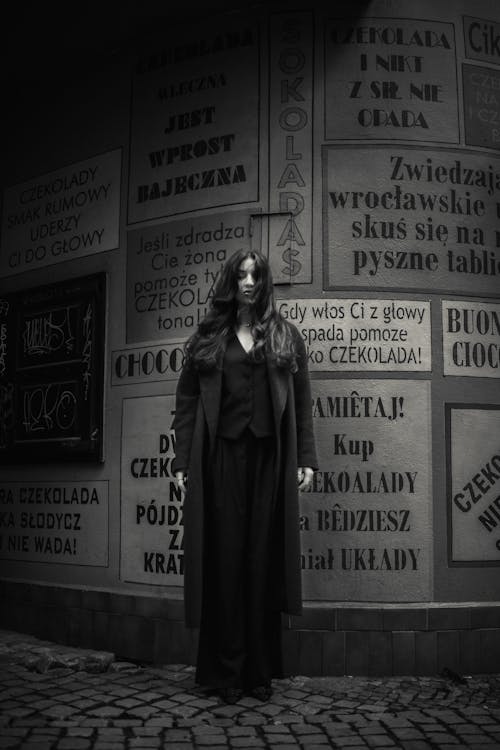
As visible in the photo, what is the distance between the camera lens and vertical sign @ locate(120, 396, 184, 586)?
473 centimetres

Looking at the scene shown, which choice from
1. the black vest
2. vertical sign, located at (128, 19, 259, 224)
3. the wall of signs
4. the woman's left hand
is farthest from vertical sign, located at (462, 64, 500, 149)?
the woman's left hand

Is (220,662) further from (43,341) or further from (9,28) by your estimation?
(9,28)

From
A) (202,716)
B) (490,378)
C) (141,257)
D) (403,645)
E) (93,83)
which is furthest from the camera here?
(93,83)

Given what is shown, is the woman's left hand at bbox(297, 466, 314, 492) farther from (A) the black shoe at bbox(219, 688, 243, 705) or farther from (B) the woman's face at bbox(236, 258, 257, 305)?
(A) the black shoe at bbox(219, 688, 243, 705)

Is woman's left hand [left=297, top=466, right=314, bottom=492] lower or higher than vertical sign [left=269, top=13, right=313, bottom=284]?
lower

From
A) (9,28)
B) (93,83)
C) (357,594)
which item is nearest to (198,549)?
(357,594)

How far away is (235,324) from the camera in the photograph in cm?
415

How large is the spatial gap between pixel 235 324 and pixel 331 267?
84 cm

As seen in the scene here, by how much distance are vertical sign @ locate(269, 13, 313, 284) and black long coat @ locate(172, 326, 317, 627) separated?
0.80 m

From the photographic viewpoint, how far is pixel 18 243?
5.86 metres

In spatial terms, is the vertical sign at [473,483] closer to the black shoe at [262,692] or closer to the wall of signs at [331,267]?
the wall of signs at [331,267]

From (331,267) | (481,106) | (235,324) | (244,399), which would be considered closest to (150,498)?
(244,399)

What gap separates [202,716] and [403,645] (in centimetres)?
131

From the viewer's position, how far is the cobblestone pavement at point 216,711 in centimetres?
326
